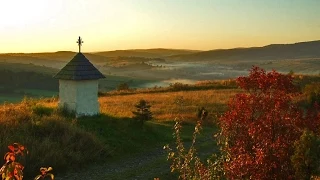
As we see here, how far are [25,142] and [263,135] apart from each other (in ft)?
29.5

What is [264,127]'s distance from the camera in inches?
342

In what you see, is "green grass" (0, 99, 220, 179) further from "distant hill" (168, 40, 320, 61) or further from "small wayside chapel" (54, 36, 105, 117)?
"distant hill" (168, 40, 320, 61)

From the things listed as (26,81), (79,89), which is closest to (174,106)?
(79,89)

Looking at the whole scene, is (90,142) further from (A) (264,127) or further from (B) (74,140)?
(A) (264,127)

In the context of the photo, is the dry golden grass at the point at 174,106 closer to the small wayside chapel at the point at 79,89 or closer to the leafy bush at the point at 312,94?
the small wayside chapel at the point at 79,89

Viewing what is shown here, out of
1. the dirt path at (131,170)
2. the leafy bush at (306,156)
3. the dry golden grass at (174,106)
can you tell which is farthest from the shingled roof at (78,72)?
the leafy bush at (306,156)

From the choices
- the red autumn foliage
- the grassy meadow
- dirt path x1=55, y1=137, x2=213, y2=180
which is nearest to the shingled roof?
the grassy meadow

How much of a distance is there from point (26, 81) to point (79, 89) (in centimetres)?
5718

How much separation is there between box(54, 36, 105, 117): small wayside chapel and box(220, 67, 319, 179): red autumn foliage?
1201 cm

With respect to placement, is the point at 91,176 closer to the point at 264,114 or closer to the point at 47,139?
the point at 47,139

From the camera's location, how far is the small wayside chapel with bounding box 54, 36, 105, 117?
66.7 feet

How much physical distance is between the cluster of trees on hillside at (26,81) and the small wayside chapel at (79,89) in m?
47.1

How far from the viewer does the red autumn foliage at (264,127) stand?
8211 mm

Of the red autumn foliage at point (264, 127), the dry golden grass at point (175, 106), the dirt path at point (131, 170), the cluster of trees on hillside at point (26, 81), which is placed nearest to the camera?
the red autumn foliage at point (264, 127)
